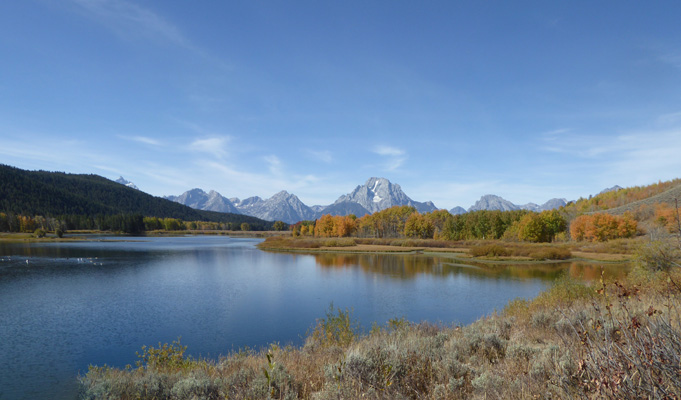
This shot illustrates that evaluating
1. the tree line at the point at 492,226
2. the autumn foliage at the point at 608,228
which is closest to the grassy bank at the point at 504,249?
the autumn foliage at the point at 608,228

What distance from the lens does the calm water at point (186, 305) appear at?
1600 centimetres

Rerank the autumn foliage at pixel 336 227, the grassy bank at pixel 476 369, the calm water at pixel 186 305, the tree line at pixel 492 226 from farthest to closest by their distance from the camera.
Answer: the autumn foliage at pixel 336 227, the tree line at pixel 492 226, the calm water at pixel 186 305, the grassy bank at pixel 476 369

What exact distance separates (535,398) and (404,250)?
2995 inches

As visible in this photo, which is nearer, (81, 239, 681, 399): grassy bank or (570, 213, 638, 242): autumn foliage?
(81, 239, 681, 399): grassy bank

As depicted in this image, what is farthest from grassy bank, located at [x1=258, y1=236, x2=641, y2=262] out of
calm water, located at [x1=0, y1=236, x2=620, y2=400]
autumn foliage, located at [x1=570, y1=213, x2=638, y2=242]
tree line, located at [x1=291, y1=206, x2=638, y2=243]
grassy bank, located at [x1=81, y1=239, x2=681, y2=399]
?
grassy bank, located at [x1=81, y1=239, x2=681, y2=399]

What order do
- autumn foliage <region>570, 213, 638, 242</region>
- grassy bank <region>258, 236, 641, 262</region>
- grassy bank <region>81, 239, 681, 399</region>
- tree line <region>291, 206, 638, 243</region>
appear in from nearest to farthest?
grassy bank <region>81, 239, 681, 399</region>
grassy bank <region>258, 236, 641, 262</region>
autumn foliage <region>570, 213, 638, 242</region>
tree line <region>291, 206, 638, 243</region>

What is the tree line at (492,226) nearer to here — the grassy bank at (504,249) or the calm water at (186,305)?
the grassy bank at (504,249)

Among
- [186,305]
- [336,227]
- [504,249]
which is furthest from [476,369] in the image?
[336,227]

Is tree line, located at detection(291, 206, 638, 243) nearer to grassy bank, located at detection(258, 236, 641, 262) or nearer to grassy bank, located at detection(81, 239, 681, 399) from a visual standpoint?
grassy bank, located at detection(258, 236, 641, 262)

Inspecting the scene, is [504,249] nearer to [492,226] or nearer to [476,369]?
[492,226]

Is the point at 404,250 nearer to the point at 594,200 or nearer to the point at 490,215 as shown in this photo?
the point at 490,215

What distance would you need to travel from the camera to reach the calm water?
16000 millimetres

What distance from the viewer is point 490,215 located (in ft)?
353

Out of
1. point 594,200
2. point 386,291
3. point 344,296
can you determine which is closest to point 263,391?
point 344,296
